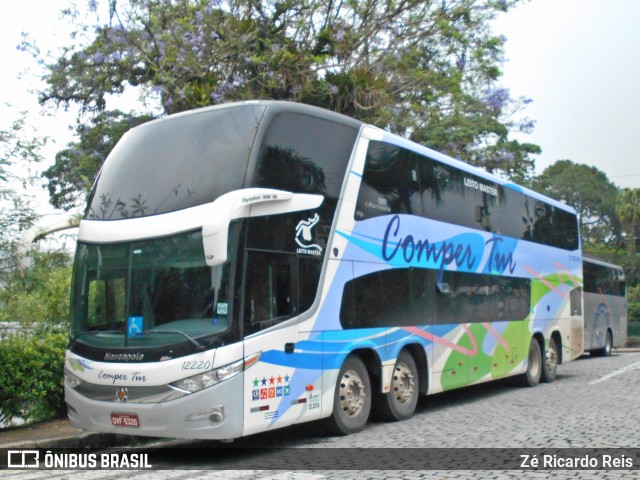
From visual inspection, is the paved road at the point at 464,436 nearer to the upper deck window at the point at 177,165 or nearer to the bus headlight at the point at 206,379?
the bus headlight at the point at 206,379

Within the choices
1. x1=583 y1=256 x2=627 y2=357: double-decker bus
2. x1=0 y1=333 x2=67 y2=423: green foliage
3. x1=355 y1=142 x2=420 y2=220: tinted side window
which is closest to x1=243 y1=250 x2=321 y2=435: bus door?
x1=355 y1=142 x2=420 y2=220: tinted side window

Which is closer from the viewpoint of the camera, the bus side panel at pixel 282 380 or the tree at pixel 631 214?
the bus side panel at pixel 282 380

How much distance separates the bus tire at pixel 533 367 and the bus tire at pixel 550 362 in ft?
0.63

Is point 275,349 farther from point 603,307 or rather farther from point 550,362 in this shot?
point 603,307

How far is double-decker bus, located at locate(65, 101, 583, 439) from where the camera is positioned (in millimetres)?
8086

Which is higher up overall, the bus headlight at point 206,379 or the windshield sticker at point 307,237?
the windshield sticker at point 307,237

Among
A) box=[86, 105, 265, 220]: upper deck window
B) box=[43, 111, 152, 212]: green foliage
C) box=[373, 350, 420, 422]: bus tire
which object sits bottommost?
box=[373, 350, 420, 422]: bus tire

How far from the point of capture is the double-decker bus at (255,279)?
318 inches

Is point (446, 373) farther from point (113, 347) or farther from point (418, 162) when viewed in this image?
point (113, 347)

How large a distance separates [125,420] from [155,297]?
133 centimetres

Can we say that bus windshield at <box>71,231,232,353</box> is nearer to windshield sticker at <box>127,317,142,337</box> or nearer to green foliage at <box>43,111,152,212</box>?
windshield sticker at <box>127,317,142,337</box>

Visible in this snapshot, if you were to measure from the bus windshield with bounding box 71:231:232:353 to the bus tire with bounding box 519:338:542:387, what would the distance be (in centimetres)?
960

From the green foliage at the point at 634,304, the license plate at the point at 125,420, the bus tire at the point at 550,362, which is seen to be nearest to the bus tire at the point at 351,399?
the license plate at the point at 125,420

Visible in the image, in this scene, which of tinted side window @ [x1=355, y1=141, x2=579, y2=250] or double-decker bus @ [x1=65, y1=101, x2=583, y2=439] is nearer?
double-decker bus @ [x1=65, y1=101, x2=583, y2=439]
